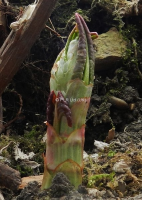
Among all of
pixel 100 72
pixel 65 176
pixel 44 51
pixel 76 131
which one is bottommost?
pixel 65 176

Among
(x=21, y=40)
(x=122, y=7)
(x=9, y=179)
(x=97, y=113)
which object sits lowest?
(x=9, y=179)

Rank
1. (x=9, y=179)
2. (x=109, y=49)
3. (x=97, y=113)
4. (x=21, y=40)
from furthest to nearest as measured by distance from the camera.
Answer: (x=109, y=49), (x=97, y=113), (x=21, y=40), (x=9, y=179)

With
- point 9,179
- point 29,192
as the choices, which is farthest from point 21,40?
point 29,192

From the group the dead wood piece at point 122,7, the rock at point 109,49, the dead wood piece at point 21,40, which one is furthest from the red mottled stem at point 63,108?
the dead wood piece at point 122,7

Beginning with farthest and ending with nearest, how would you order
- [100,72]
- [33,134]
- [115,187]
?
1. [100,72]
2. [33,134]
3. [115,187]

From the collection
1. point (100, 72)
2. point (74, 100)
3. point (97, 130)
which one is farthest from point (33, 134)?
point (74, 100)

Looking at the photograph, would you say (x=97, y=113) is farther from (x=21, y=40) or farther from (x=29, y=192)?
(x=29, y=192)

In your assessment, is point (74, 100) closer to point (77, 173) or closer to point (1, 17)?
point (77, 173)
